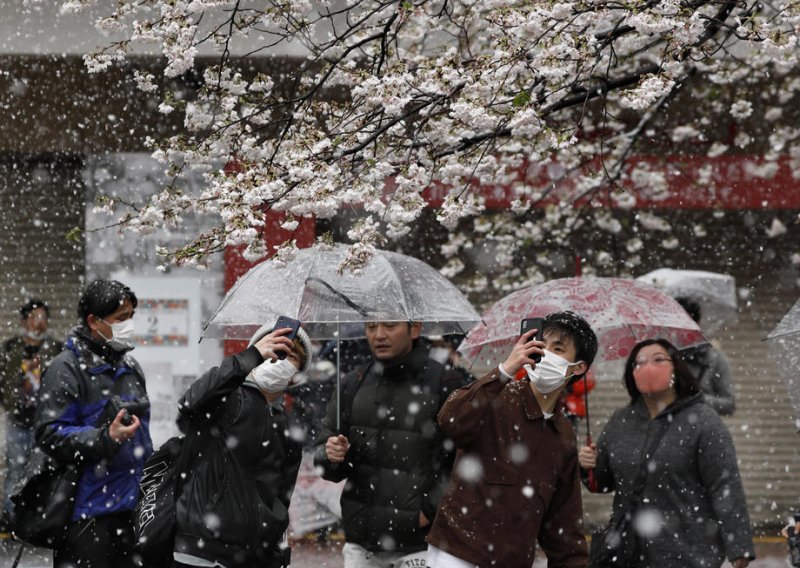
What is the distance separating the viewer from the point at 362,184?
235 inches

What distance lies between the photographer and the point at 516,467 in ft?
16.7

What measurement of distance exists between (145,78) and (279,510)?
2.96 metres

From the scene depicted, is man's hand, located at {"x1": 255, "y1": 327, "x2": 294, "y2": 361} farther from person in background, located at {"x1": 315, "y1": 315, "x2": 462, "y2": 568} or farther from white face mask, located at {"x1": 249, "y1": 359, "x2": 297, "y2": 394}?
person in background, located at {"x1": 315, "y1": 315, "x2": 462, "y2": 568}

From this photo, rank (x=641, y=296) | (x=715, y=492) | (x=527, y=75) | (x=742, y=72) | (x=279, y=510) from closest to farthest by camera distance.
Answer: (x=279, y=510)
(x=715, y=492)
(x=641, y=296)
(x=527, y=75)
(x=742, y=72)

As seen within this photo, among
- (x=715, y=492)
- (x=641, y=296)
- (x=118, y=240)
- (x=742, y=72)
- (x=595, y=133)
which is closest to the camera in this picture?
(x=715, y=492)

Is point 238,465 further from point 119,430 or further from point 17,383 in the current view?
point 17,383

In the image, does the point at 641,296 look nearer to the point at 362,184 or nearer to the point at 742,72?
the point at 362,184

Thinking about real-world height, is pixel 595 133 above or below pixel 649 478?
above

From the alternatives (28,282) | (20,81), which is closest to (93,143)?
(20,81)

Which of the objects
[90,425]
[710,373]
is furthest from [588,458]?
[90,425]

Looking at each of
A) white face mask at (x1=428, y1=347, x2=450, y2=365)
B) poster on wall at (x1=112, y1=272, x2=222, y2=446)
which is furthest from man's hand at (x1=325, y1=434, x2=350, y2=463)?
poster on wall at (x1=112, y1=272, x2=222, y2=446)

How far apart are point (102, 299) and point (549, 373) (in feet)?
7.75

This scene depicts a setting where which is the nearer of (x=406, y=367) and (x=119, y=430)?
(x=119, y=430)

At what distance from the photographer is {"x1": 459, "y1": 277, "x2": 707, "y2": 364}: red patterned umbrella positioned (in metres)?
6.46
